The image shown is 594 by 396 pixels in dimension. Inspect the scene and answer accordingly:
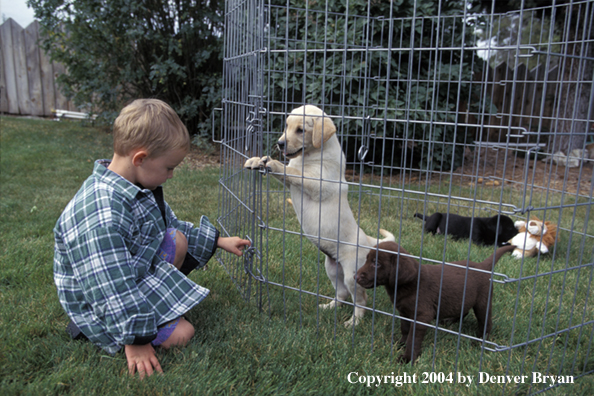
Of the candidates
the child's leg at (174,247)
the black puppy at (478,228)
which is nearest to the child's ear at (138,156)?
the child's leg at (174,247)

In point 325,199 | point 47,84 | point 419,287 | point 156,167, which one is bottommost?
point 419,287

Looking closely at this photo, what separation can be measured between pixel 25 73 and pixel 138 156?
11.6 meters

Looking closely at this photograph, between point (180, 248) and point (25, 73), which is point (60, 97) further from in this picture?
point (180, 248)

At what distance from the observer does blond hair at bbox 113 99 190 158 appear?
2096 millimetres

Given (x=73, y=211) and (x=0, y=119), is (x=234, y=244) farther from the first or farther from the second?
(x=0, y=119)

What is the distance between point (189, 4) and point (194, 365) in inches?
293

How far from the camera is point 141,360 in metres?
2.06

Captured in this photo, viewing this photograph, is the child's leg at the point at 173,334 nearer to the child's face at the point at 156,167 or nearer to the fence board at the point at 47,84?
the child's face at the point at 156,167

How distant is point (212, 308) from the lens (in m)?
2.75

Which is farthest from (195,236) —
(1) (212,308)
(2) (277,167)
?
(2) (277,167)

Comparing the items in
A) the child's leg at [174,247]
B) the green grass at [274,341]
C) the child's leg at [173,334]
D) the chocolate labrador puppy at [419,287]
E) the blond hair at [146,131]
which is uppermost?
the blond hair at [146,131]

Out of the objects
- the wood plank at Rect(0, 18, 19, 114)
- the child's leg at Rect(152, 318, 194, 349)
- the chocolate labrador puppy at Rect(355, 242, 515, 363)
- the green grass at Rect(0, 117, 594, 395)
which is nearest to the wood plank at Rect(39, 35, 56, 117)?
the wood plank at Rect(0, 18, 19, 114)

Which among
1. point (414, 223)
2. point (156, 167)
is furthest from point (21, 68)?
point (156, 167)

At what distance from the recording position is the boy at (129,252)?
2.00 meters
